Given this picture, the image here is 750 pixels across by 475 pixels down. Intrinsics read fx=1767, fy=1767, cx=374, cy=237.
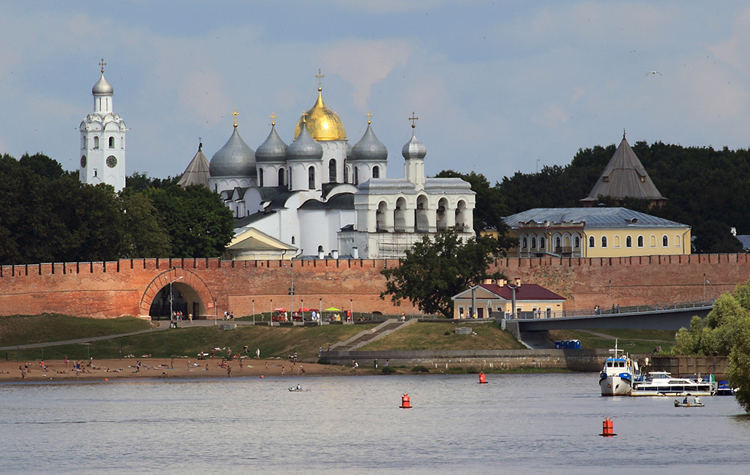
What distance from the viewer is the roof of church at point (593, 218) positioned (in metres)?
95.6

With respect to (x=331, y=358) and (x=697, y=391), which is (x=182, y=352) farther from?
(x=697, y=391)

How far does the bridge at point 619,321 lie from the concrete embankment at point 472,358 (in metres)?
1.33

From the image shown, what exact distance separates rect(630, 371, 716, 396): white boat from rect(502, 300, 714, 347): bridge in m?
8.53

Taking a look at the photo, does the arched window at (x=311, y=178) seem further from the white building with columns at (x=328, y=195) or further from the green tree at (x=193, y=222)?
the green tree at (x=193, y=222)

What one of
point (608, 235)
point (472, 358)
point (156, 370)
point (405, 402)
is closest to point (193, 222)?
point (156, 370)

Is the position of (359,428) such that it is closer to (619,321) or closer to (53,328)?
(619,321)

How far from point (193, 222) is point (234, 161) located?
15.8m

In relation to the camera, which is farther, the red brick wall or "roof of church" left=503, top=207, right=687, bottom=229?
"roof of church" left=503, top=207, right=687, bottom=229

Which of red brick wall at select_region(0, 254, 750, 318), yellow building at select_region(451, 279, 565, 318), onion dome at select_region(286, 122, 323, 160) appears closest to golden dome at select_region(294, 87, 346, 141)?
onion dome at select_region(286, 122, 323, 160)

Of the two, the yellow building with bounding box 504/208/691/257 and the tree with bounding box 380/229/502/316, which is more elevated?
the yellow building with bounding box 504/208/691/257

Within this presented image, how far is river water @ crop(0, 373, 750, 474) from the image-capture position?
43.1m

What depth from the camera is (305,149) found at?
95125 mm

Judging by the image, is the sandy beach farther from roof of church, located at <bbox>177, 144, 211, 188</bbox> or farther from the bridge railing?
roof of church, located at <bbox>177, 144, 211, 188</bbox>

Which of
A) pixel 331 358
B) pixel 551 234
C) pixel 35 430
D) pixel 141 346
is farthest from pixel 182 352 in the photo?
pixel 551 234
